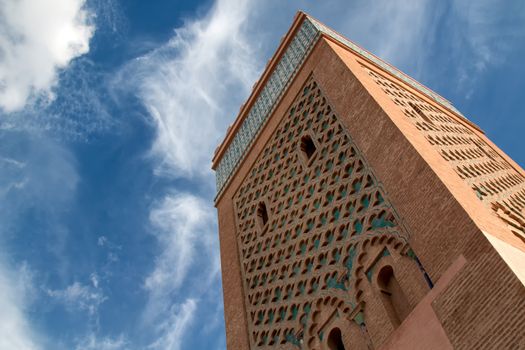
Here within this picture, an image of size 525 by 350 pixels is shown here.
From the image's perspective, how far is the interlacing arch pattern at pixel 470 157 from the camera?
371cm

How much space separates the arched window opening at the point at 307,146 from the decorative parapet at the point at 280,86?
1111mm

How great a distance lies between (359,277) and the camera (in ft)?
11.7

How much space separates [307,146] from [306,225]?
3.24 feet

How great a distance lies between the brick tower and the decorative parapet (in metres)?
0.03

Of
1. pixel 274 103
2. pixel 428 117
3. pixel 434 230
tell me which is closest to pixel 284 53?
pixel 274 103

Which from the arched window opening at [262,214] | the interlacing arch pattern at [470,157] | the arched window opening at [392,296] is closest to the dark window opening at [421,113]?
the interlacing arch pattern at [470,157]

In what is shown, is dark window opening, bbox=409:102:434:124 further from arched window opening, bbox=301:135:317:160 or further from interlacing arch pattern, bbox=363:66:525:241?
arched window opening, bbox=301:135:317:160

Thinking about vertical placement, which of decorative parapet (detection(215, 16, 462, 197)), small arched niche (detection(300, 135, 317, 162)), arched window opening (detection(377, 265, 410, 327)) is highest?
decorative parapet (detection(215, 16, 462, 197))

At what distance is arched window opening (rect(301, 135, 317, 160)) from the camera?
5.02 m

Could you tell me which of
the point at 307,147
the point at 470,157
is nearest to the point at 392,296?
the point at 470,157

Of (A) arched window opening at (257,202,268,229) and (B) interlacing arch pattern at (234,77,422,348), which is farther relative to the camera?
(A) arched window opening at (257,202,268,229)

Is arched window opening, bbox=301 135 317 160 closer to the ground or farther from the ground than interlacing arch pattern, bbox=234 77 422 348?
farther from the ground

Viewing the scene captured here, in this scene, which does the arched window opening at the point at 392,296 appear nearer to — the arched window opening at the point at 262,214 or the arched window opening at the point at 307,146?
the arched window opening at the point at 307,146

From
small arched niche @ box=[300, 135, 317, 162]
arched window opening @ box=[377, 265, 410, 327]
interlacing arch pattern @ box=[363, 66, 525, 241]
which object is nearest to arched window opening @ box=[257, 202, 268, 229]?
small arched niche @ box=[300, 135, 317, 162]
